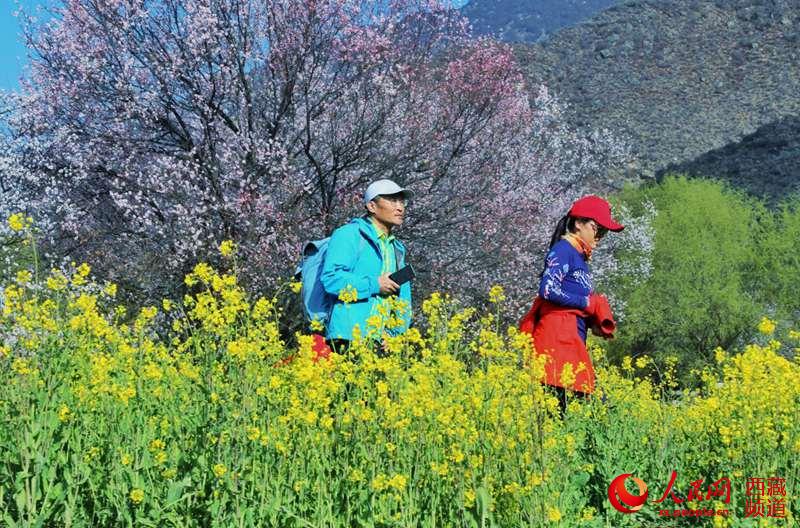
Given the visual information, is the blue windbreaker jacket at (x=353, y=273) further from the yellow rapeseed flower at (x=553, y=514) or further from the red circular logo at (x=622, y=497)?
the yellow rapeseed flower at (x=553, y=514)

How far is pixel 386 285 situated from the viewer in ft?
17.9

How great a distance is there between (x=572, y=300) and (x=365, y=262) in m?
1.38

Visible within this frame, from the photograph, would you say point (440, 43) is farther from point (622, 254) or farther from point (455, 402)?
point (622, 254)

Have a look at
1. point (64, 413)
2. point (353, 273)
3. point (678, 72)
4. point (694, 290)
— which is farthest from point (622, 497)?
point (678, 72)

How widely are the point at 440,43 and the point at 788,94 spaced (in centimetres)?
5260

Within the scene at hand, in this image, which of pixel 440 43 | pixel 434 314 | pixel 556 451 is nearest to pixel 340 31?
pixel 440 43

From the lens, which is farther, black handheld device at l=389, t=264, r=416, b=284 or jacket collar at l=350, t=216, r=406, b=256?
jacket collar at l=350, t=216, r=406, b=256

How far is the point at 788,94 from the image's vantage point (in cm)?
5819

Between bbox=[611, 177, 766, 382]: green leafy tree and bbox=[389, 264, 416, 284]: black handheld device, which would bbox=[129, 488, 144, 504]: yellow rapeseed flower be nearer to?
bbox=[389, 264, 416, 284]: black handheld device

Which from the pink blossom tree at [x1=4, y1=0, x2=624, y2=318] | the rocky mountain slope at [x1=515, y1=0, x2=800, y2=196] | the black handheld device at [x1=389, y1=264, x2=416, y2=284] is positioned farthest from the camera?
the rocky mountain slope at [x1=515, y1=0, x2=800, y2=196]

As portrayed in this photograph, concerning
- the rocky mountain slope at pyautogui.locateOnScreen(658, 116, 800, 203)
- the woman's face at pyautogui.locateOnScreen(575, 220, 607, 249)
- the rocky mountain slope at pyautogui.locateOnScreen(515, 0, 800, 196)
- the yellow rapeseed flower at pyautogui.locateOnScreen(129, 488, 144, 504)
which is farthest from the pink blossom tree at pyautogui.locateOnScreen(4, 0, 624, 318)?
the rocky mountain slope at pyautogui.locateOnScreen(515, 0, 800, 196)

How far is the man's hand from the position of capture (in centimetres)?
545

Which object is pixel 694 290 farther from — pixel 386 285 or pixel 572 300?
pixel 386 285

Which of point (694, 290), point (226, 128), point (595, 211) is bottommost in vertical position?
point (595, 211)
